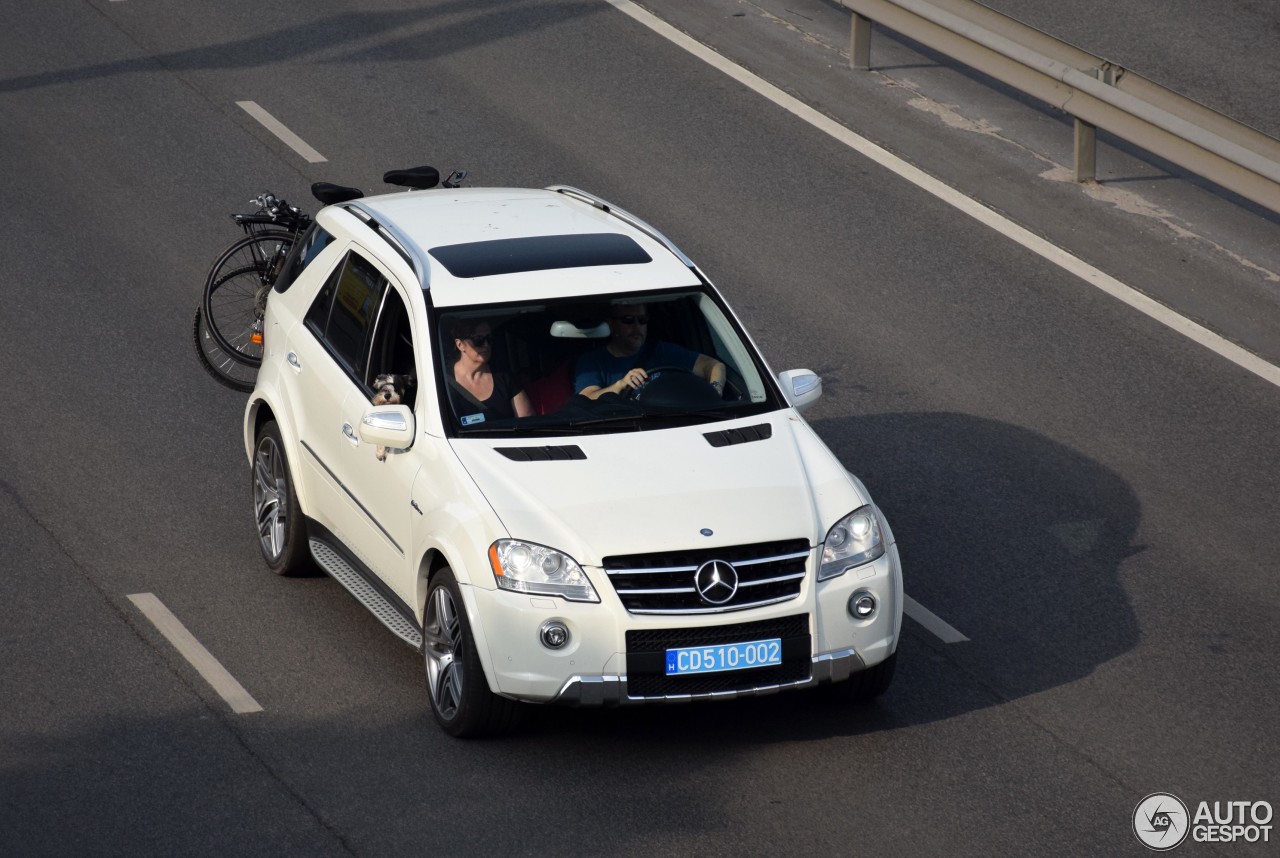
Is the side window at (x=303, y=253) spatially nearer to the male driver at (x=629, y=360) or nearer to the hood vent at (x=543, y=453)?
the male driver at (x=629, y=360)

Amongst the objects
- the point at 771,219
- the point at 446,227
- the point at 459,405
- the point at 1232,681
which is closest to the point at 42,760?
the point at 459,405

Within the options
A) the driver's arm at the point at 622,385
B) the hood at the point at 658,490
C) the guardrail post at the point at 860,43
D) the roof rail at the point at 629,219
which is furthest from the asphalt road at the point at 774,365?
the roof rail at the point at 629,219

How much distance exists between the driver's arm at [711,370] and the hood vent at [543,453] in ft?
2.89

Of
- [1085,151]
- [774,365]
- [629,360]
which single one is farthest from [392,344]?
[1085,151]

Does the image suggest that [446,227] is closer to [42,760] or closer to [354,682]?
[354,682]

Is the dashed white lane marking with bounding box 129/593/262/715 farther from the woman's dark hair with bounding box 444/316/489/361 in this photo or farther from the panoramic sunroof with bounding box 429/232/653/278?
the panoramic sunroof with bounding box 429/232/653/278

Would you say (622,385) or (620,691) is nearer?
(620,691)

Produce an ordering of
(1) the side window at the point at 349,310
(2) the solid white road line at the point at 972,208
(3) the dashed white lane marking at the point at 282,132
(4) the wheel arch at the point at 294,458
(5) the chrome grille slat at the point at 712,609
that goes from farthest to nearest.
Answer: (3) the dashed white lane marking at the point at 282,132 < (2) the solid white road line at the point at 972,208 < (4) the wheel arch at the point at 294,458 < (1) the side window at the point at 349,310 < (5) the chrome grille slat at the point at 712,609

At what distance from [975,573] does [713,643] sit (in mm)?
2564

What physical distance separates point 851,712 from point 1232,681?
1801 millimetres

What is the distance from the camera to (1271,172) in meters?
12.7

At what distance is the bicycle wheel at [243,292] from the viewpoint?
1157cm

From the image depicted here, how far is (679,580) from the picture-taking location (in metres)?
7.07

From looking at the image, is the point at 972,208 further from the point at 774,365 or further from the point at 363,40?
the point at 363,40
